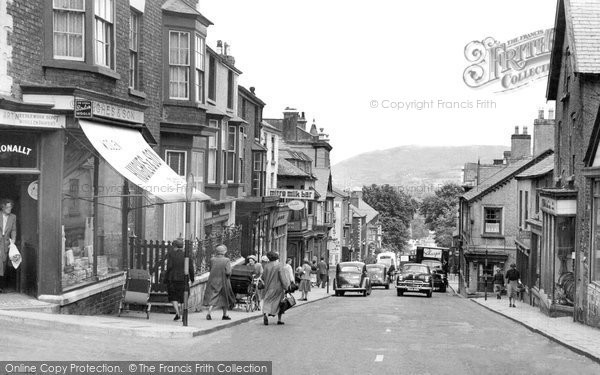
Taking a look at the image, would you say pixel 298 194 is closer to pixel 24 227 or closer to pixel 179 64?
pixel 179 64

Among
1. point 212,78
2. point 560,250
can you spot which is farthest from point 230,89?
point 560,250

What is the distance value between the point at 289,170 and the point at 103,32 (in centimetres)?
4663

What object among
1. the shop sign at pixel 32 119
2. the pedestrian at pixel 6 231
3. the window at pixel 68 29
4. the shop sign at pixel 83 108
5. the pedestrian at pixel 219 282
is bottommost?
the pedestrian at pixel 219 282

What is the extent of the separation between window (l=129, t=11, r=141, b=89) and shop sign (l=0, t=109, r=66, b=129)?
20.0 ft

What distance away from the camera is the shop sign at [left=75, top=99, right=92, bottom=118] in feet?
55.8

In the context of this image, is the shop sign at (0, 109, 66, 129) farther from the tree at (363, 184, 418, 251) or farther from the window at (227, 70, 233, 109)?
the tree at (363, 184, 418, 251)

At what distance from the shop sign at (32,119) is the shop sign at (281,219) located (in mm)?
35175

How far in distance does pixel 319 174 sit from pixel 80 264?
A: 6279 centimetres

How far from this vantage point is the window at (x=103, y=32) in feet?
60.5

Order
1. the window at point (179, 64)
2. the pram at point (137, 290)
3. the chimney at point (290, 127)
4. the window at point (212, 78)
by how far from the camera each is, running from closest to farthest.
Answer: the pram at point (137, 290), the window at point (179, 64), the window at point (212, 78), the chimney at point (290, 127)

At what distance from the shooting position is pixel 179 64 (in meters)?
25.8

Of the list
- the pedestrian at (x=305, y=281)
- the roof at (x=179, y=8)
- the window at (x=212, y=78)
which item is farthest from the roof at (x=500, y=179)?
the roof at (x=179, y=8)

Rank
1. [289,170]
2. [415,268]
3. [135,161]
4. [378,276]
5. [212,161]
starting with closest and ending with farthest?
[135,161] → [212,161] → [415,268] → [378,276] → [289,170]

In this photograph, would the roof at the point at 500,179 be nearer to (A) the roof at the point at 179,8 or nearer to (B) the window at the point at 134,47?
(A) the roof at the point at 179,8
